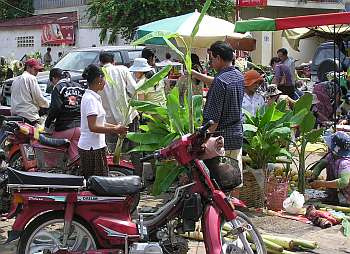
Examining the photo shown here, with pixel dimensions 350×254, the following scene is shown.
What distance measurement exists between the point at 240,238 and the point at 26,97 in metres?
4.72

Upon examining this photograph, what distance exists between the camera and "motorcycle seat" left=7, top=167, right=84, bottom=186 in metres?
4.64

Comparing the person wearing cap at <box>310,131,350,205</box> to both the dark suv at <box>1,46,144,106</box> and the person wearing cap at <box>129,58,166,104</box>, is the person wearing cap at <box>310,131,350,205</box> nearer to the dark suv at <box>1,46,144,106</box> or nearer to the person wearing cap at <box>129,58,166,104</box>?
the person wearing cap at <box>129,58,166,104</box>

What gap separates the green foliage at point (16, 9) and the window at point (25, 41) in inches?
180

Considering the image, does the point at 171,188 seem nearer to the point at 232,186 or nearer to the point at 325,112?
the point at 232,186

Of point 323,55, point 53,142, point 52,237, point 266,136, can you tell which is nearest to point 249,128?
point 266,136

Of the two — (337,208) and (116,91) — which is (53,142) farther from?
(337,208)

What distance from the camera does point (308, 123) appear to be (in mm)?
7492

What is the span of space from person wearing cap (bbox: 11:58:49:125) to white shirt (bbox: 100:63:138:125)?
1.13 meters

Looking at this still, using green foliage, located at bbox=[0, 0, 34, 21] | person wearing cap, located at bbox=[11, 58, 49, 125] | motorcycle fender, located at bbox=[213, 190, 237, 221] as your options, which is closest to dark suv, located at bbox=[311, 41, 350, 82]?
person wearing cap, located at bbox=[11, 58, 49, 125]

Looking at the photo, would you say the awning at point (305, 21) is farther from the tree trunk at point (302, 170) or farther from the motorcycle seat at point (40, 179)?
the motorcycle seat at point (40, 179)

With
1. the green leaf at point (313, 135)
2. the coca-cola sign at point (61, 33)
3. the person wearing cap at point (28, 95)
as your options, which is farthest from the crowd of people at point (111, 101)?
the coca-cola sign at point (61, 33)

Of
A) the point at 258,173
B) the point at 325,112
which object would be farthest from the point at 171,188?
the point at 325,112

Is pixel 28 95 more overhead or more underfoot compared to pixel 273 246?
more overhead

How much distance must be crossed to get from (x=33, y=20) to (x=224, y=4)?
44.3ft
